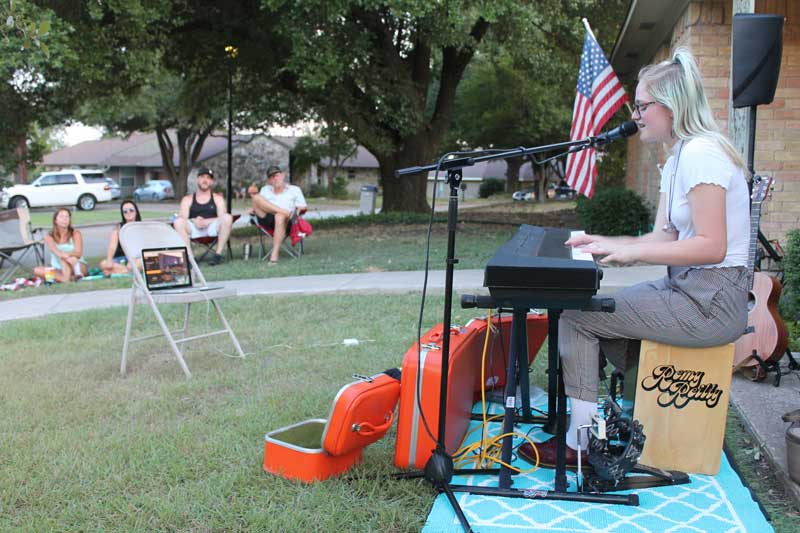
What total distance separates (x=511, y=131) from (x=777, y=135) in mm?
28091

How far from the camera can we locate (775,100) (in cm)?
781

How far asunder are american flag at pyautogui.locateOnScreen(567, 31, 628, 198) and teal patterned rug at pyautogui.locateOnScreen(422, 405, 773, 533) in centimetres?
723

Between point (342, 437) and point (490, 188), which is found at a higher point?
point (490, 188)

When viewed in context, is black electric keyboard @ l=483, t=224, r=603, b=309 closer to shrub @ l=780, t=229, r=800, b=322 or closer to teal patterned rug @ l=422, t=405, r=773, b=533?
teal patterned rug @ l=422, t=405, r=773, b=533

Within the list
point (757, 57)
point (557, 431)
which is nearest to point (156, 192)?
point (757, 57)

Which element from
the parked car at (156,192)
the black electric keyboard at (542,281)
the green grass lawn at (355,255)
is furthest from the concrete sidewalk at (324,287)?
the parked car at (156,192)

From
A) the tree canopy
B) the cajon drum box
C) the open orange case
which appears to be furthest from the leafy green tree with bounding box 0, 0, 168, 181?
the cajon drum box

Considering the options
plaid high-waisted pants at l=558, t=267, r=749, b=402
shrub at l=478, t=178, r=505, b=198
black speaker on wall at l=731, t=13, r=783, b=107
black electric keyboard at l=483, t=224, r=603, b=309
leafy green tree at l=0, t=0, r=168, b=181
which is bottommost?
plaid high-waisted pants at l=558, t=267, r=749, b=402

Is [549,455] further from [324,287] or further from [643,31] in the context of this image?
[643,31]

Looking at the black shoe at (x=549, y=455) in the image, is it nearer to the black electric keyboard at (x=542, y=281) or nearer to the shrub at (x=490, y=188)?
the black electric keyboard at (x=542, y=281)

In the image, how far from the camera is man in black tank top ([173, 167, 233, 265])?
34.6 ft

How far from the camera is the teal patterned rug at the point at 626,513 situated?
2.89 metres

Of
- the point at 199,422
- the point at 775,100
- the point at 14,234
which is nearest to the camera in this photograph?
the point at 199,422

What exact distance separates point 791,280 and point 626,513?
11.8 ft
